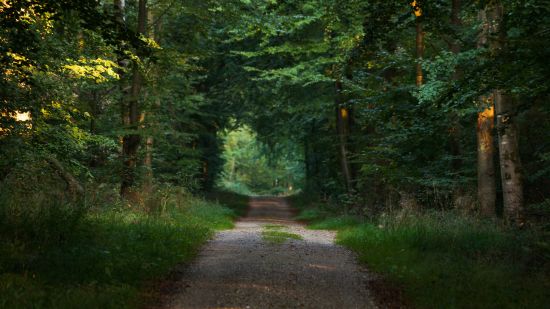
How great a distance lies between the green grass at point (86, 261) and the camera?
6.17 meters

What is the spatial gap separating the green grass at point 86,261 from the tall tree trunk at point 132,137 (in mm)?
3998

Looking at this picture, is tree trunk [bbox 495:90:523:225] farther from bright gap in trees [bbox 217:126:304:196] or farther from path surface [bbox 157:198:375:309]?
bright gap in trees [bbox 217:126:304:196]

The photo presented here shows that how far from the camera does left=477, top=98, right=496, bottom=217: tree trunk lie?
13.0m

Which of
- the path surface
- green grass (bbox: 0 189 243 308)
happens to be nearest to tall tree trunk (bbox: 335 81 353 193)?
the path surface

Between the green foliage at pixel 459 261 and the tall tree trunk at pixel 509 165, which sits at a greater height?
the tall tree trunk at pixel 509 165

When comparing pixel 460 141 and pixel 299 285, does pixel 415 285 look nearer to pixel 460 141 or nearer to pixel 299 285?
pixel 299 285

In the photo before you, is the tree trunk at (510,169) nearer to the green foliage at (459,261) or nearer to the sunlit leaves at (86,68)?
the green foliage at (459,261)

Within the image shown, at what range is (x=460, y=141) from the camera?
15781 millimetres

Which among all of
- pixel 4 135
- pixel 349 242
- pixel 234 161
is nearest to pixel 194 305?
pixel 4 135

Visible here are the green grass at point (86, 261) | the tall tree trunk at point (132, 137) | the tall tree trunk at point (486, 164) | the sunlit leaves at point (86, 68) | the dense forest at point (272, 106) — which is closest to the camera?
the green grass at point (86, 261)

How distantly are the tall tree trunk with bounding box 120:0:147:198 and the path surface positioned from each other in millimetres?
4750

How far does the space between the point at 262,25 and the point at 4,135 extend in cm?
929

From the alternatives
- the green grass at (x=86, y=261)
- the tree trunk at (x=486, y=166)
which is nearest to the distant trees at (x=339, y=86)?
the tree trunk at (x=486, y=166)

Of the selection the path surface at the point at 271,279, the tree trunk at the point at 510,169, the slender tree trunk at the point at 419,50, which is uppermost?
the slender tree trunk at the point at 419,50
